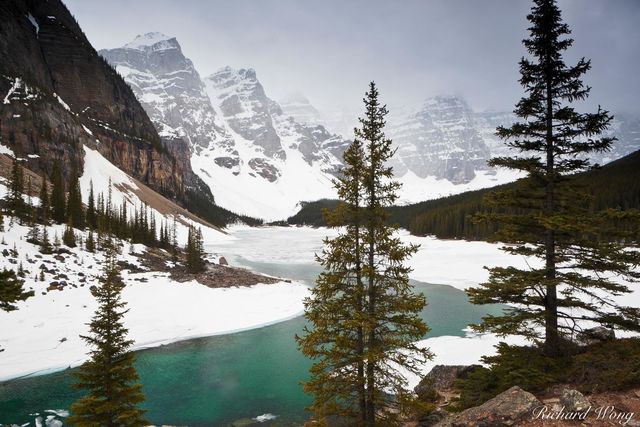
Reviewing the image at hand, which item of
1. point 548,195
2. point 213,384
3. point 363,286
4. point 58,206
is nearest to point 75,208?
point 58,206

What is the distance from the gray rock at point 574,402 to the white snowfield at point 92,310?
912 inches

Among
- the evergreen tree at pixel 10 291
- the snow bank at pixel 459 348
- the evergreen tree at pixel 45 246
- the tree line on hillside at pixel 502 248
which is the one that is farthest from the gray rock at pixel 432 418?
the evergreen tree at pixel 45 246

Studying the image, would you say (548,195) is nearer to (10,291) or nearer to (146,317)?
(10,291)

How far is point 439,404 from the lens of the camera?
13.4 meters

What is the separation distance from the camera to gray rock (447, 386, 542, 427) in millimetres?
7160

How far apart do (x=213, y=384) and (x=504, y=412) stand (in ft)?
48.8

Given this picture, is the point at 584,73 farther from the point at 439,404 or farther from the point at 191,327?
the point at 191,327

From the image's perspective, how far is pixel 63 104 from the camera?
104m

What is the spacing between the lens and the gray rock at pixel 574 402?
6875 mm

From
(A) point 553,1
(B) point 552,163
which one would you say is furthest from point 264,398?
(A) point 553,1

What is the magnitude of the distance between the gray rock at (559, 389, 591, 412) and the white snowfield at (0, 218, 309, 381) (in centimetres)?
2317

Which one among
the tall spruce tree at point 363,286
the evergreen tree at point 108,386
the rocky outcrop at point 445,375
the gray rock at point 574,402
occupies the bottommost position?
the rocky outcrop at point 445,375

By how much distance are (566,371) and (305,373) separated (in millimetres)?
13650

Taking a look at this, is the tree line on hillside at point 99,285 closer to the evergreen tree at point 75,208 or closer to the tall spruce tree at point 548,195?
the evergreen tree at point 75,208
